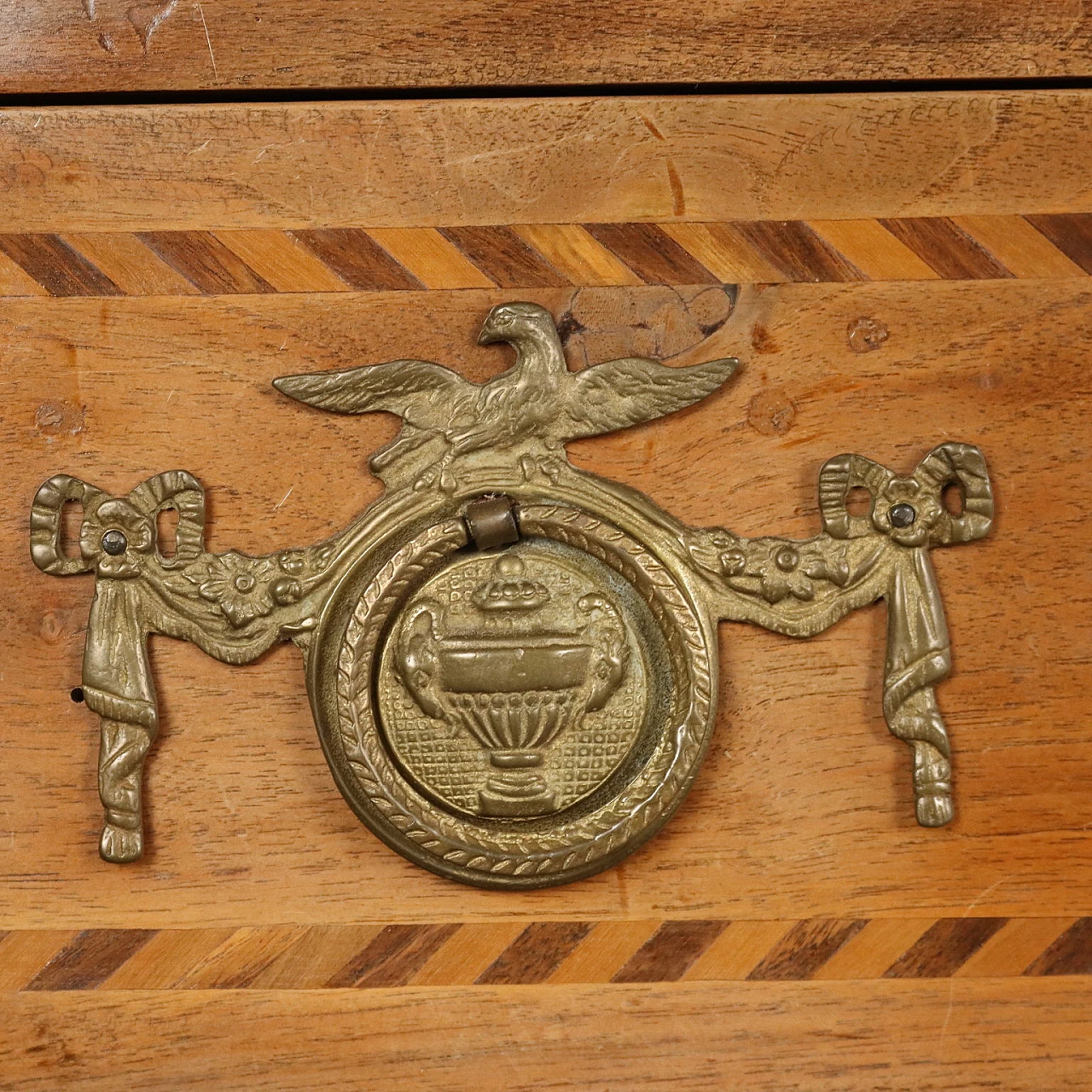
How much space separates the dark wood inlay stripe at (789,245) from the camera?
0.90 meters

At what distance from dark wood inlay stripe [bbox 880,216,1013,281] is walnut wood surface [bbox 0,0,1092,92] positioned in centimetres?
9

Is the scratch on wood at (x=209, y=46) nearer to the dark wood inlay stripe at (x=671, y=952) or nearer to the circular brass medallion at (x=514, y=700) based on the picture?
the circular brass medallion at (x=514, y=700)

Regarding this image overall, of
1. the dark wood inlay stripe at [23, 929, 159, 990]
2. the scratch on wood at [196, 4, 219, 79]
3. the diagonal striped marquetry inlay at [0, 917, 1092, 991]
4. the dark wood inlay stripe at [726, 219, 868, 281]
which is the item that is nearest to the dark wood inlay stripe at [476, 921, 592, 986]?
the diagonal striped marquetry inlay at [0, 917, 1092, 991]

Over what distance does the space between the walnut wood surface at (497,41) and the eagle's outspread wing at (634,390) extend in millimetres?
183

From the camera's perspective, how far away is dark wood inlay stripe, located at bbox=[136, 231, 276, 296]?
0.91 m

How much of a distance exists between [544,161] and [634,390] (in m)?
0.16

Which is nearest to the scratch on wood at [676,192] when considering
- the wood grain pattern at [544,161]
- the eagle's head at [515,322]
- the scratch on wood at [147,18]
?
the wood grain pattern at [544,161]

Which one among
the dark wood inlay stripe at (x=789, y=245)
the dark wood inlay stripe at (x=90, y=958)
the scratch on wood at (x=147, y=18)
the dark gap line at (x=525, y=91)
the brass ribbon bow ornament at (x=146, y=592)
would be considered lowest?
the dark wood inlay stripe at (x=90, y=958)

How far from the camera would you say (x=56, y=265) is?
909 millimetres

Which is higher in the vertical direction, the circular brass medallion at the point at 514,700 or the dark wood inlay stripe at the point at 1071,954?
the circular brass medallion at the point at 514,700

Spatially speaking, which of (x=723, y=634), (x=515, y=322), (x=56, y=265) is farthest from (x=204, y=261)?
(x=723, y=634)

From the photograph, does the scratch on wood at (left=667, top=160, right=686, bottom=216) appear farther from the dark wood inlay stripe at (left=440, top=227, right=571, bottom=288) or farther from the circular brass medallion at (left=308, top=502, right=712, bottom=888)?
the circular brass medallion at (left=308, top=502, right=712, bottom=888)

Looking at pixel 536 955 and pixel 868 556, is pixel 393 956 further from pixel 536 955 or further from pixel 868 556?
pixel 868 556

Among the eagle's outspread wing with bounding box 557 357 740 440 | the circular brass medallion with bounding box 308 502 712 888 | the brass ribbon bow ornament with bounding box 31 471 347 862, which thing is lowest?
the circular brass medallion with bounding box 308 502 712 888
